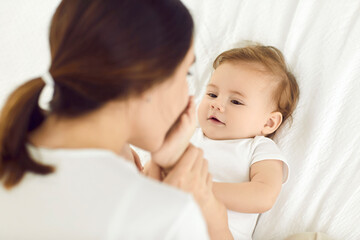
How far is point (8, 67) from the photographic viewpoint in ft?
5.07

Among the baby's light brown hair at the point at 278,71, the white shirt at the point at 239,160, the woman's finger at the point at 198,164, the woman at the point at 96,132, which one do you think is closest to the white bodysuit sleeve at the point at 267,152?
the white shirt at the point at 239,160

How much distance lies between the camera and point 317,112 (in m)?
1.30

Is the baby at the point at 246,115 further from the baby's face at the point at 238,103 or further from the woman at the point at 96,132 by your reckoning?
the woman at the point at 96,132

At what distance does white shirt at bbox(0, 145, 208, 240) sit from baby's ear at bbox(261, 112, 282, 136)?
760 millimetres

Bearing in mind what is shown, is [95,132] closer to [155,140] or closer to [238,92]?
[155,140]

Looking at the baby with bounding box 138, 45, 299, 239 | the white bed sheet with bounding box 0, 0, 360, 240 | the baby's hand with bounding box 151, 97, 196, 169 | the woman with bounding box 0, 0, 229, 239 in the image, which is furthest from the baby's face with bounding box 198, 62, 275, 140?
the woman with bounding box 0, 0, 229, 239

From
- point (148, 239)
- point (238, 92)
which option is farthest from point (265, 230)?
point (148, 239)

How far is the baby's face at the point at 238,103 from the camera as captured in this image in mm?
1330

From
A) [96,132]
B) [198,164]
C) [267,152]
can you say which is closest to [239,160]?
[267,152]

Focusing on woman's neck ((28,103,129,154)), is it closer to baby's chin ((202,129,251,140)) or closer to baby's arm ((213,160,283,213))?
baby's arm ((213,160,283,213))

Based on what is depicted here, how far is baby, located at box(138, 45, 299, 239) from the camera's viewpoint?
1.26 m

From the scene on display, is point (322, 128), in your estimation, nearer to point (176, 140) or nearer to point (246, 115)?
point (246, 115)

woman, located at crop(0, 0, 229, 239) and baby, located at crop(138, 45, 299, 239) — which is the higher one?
woman, located at crop(0, 0, 229, 239)

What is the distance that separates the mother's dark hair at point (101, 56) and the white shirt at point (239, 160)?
2.15 feet
